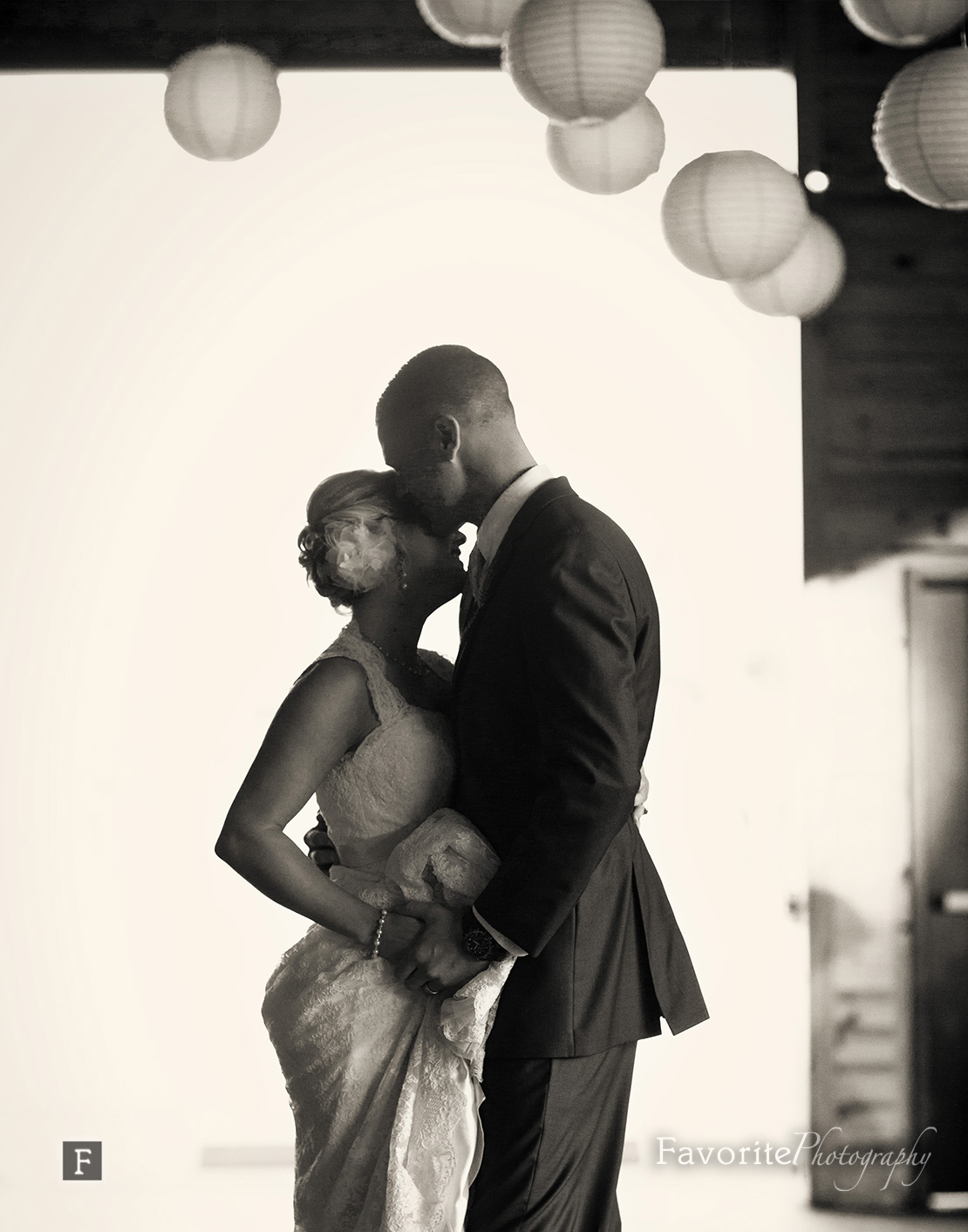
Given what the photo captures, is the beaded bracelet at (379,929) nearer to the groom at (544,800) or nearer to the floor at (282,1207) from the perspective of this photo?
the groom at (544,800)

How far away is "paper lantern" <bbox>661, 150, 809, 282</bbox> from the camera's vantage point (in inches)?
98.1

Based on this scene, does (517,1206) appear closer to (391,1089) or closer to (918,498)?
(391,1089)

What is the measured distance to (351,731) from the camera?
172 cm

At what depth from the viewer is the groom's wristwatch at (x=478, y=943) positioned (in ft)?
5.33

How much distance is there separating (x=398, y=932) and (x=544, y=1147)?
1.09 ft

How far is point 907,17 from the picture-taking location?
2.19 meters

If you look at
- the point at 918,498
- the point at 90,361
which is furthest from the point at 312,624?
the point at 918,498

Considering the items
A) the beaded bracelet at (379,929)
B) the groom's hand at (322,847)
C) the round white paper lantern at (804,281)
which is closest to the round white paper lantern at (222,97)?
the round white paper lantern at (804,281)

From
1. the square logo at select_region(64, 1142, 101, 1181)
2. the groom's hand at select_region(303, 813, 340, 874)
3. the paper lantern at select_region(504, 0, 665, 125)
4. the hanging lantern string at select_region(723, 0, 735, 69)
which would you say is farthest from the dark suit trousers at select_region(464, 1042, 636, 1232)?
the hanging lantern string at select_region(723, 0, 735, 69)

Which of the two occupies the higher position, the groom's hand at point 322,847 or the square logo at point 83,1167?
the groom's hand at point 322,847

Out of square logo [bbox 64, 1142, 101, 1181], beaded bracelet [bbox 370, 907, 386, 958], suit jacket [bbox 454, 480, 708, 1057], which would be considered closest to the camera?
suit jacket [bbox 454, 480, 708, 1057]

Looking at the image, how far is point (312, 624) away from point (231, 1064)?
4.24ft

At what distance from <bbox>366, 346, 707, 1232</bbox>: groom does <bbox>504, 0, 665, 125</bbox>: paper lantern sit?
67 cm

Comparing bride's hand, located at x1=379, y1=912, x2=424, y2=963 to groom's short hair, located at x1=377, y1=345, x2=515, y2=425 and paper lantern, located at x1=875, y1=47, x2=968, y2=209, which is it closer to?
groom's short hair, located at x1=377, y1=345, x2=515, y2=425
